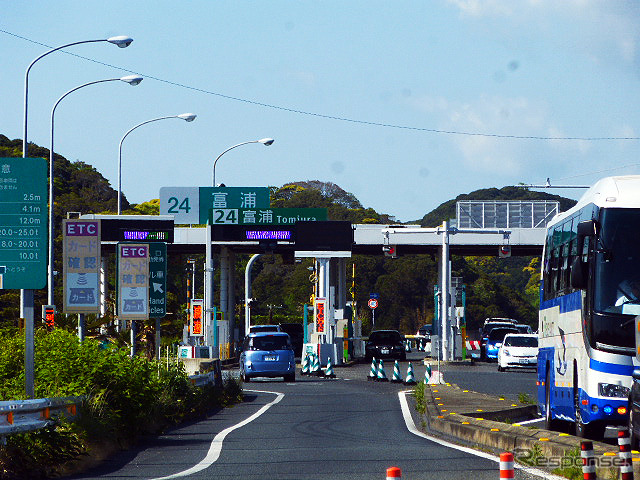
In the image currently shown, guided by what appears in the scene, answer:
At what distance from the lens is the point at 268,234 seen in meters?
53.6

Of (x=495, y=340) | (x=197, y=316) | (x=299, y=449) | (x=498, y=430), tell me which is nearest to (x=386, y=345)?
(x=495, y=340)

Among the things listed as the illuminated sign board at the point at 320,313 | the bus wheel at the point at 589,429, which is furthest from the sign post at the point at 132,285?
the illuminated sign board at the point at 320,313

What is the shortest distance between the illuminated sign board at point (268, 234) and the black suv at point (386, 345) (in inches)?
242

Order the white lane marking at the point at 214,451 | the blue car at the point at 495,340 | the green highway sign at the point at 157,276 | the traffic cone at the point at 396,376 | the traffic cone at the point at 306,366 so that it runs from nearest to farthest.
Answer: the white lane marking at the point at 214,451, the green highway sign at the point at 157,276, the traffic cone at the point at 396,376, the traffic cone at the point at 306,366, the blue car at the point at 495,340

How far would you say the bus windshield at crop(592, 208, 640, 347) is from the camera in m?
14.3

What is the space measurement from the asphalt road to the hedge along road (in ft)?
0.03

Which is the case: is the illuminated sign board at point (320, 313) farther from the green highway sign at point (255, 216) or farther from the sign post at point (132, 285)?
Answer: the sign post at point (132, 285)

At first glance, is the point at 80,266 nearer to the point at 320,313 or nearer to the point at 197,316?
the point at 197,316

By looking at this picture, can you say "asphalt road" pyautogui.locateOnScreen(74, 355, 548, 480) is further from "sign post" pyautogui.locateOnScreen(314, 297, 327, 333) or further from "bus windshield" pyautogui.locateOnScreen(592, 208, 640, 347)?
"sign post" pyautogui.locateOnScreen(314, 297, 327, 333)

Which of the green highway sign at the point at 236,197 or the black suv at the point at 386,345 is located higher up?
the green highway sign at the point at 236,197

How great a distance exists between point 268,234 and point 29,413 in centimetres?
4156

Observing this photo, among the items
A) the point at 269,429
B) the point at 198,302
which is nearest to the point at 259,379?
the point at 198,302

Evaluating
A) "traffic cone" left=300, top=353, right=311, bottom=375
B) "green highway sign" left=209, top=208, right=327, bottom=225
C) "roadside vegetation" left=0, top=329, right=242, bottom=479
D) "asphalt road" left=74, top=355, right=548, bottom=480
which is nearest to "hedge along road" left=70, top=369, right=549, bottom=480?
"asphalt road" left=74, top=355, right=548, bottom=480

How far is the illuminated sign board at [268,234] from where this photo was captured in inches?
2095
